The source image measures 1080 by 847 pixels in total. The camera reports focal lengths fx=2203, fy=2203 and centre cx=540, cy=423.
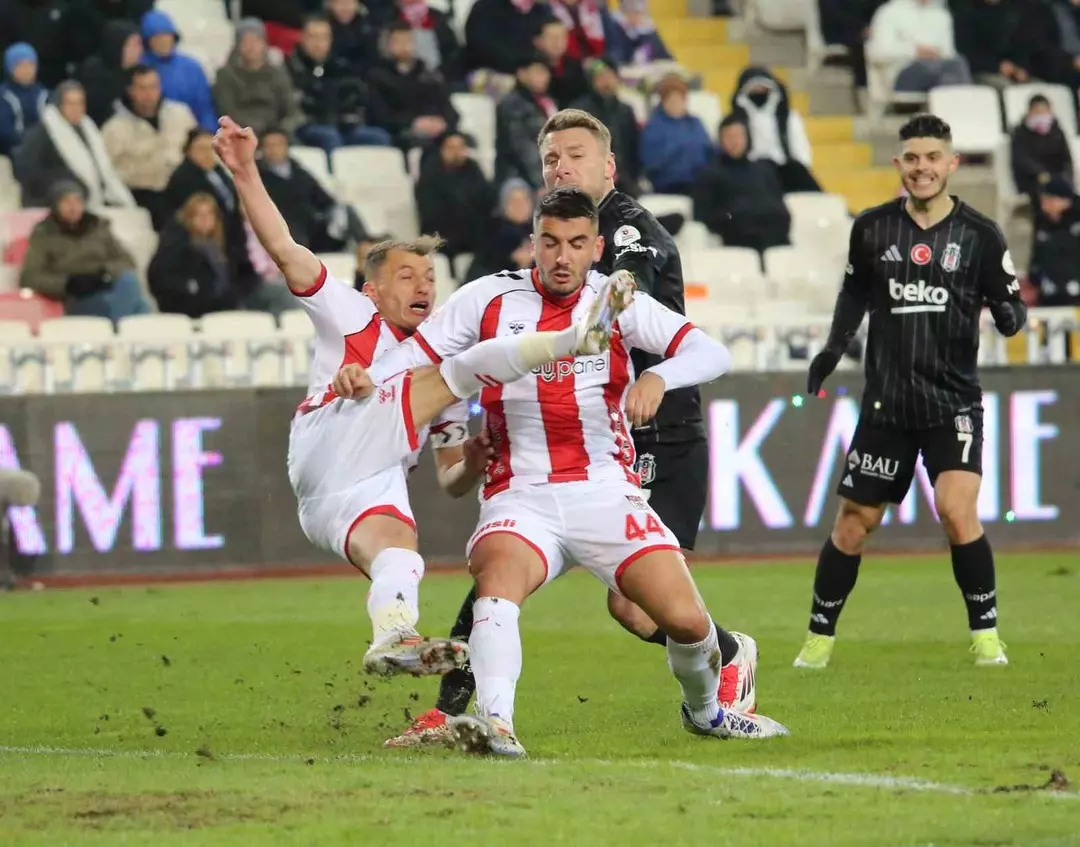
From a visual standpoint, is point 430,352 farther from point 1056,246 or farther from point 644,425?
point 1056,246

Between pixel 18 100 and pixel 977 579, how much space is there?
949 centimetres

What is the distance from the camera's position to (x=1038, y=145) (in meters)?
19.0

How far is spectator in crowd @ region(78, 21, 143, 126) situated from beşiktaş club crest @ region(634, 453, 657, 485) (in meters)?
9.73

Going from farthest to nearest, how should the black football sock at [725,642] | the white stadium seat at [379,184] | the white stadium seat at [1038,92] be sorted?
the white stadium seat at [1038,92] → the white stadium seat at [379,184] → the black football sock at [725,642]

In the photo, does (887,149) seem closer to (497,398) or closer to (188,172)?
(188,172)

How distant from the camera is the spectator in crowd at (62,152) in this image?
1575 cm

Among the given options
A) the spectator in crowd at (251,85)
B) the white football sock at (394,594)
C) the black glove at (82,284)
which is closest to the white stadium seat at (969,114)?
the spectator in crowd at (251,85)

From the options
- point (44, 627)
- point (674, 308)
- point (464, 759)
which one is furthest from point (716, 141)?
point (464, 759)

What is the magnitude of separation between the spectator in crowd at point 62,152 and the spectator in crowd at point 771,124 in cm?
562

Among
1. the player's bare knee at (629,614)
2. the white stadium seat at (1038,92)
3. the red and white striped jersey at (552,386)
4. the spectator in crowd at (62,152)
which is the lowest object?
the player's bare knee at (629,614)

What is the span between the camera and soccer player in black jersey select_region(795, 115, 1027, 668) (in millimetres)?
9297

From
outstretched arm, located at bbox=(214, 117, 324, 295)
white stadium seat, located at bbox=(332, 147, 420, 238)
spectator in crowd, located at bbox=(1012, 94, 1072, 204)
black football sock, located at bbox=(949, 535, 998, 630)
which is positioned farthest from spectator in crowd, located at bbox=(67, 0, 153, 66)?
outstretched arm, located at bbox=(214, 117, 324, 295)

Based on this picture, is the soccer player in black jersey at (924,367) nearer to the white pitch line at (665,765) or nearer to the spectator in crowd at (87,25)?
the white pitch line at (665,765)

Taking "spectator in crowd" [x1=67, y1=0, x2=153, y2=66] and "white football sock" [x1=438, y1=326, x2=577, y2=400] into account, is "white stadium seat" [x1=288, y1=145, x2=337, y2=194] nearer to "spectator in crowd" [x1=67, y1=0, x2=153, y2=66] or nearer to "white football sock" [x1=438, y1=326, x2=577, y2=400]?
"spectator in crowd" [x1=67, y1=0, x2=153, y2=66]
